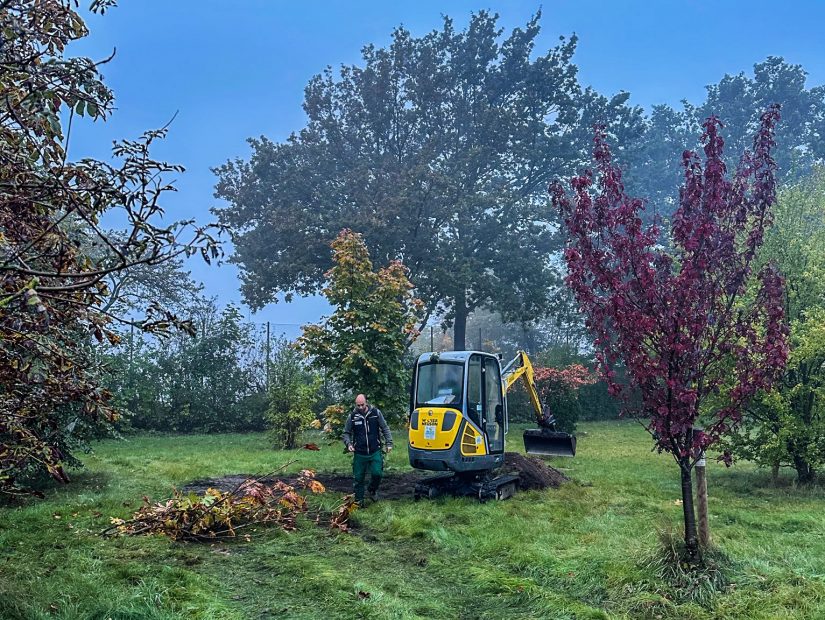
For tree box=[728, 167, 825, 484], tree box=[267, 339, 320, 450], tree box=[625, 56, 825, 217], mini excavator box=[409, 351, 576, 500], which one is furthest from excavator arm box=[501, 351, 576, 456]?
tree box=[625, 56, 825, 217]

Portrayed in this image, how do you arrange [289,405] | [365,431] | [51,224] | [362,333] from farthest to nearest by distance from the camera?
[289,405] → [362,333] → [365,431] → [51,224]

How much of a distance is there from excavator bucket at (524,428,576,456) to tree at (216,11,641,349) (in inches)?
445

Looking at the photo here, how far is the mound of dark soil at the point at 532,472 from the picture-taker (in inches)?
449

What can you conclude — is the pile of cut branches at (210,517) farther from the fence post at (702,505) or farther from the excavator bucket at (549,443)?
the excavator bucket at (549,443)

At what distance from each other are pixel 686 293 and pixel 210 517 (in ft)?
20.3

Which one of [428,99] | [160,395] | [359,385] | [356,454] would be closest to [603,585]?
[356,454]

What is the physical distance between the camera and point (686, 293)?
19.2ft

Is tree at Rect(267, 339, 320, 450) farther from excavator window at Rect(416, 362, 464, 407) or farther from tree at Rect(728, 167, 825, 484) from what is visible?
tree at Rect(728, 167, 825, 484)

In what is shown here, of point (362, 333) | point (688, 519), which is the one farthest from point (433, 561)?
point (362, 333)

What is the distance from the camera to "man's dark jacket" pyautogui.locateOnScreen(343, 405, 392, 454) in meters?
10.0

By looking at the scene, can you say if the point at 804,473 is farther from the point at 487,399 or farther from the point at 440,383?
the point at 440,383

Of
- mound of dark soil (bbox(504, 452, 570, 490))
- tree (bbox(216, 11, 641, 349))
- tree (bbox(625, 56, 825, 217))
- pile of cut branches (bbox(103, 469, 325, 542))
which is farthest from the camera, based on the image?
tree (bbox(625, 56, 825, 217))

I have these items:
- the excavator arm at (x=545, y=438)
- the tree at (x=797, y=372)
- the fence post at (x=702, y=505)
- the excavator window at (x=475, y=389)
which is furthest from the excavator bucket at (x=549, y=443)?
the fence post at (x=702, y=505)

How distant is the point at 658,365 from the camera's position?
19.6 ft
